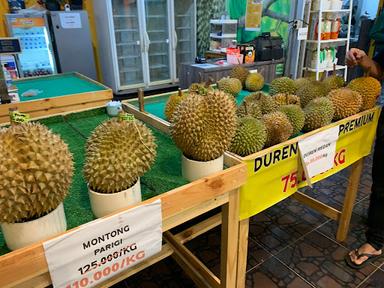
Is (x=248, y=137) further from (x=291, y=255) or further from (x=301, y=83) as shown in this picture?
(x=291, y=255)

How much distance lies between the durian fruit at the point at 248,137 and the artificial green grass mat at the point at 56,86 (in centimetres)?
129

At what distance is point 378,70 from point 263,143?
990 millimetres

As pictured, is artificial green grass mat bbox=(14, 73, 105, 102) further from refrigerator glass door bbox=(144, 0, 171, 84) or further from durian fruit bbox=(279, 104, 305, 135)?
refrigerator glass door bbox=(144, 0, 171, 84)

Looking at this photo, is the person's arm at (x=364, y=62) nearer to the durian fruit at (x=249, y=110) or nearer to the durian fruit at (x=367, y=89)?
the durian fruit at (x=367, y=89)

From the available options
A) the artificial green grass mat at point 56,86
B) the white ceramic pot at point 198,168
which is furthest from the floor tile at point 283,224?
the artificial green grass mat at point 56,86

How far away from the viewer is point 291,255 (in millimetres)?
1846

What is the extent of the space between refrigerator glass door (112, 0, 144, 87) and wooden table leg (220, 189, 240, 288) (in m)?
4.47

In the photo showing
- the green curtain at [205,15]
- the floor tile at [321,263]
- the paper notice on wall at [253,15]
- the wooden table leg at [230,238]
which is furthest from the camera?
the green curtain at [205,15]

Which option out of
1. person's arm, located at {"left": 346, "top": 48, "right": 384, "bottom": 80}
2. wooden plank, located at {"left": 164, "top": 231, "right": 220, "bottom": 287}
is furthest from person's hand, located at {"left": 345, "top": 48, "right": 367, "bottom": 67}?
wooden plank, located at {"left": 164, "top": 231, "right": 220, "bottom": 287}

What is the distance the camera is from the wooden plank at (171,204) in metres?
0.63

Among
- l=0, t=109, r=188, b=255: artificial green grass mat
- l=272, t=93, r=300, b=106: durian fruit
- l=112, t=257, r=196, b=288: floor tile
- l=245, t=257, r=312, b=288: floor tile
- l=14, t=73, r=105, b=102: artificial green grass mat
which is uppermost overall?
l=272, t=93, r=300, b=106: durian fruit

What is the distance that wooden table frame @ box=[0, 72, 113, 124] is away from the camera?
1.63m

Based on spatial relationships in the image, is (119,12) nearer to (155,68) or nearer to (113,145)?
(155,68)

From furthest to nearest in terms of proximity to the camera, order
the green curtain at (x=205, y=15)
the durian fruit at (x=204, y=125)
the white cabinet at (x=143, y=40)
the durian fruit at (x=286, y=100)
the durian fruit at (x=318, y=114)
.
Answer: the green curtain at (x=205, y=15) < the white cabinet at (x=143, y=40) < the durian fruit at (x=286, y=100) < the durian fruit at (x=318, y=114) < the durian fruit at (x=204, y=125)
